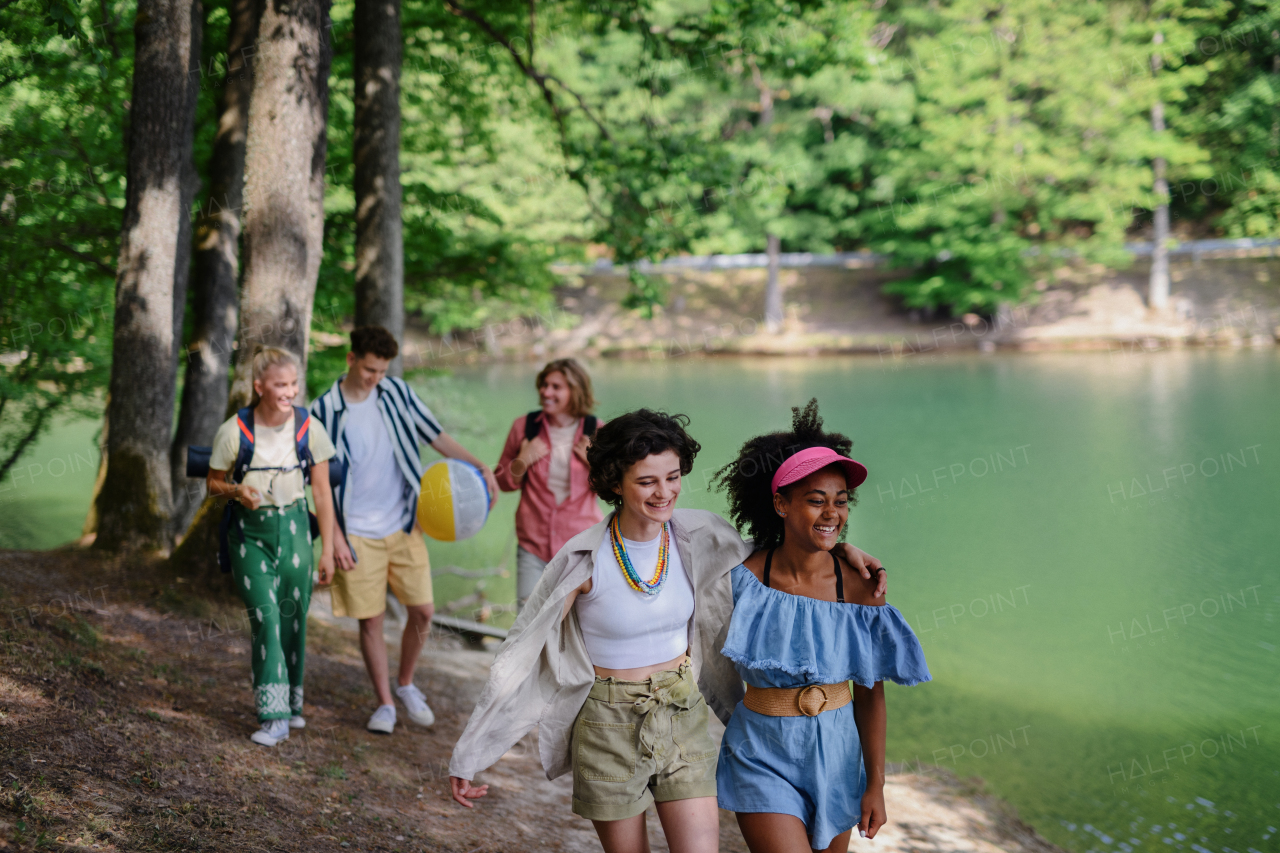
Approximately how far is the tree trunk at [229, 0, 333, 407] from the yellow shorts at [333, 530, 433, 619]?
1.67 meters

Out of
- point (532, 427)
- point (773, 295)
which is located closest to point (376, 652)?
point (532, 427)

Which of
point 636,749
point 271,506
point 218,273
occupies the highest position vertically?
point 218,273

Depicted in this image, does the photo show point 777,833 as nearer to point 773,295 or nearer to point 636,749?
point 636,749

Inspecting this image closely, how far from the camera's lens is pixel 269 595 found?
169 inches

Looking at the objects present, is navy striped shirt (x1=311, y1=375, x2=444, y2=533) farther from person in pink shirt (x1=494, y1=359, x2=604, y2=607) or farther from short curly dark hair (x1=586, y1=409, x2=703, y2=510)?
short curly dark hair (x1=586, y1=409, x2=703, y2=510)

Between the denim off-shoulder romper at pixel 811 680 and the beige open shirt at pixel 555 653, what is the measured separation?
0.18 m

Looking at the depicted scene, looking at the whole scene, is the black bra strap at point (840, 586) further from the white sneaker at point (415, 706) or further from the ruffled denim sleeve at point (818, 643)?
the white sneaker at point (415, 706)

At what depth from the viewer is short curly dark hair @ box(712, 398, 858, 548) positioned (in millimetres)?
3121

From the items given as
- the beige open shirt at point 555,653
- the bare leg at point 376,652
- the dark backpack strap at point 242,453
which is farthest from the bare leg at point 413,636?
the beige open shirt at point 555,653

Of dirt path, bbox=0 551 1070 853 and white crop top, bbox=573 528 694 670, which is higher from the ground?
white crop top, bbox=573 528 694 670

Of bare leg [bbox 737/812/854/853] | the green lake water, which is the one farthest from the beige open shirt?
the green lake water

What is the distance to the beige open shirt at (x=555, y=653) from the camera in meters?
2.90

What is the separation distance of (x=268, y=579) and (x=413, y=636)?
107cm

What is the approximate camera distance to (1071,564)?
36.1ft
